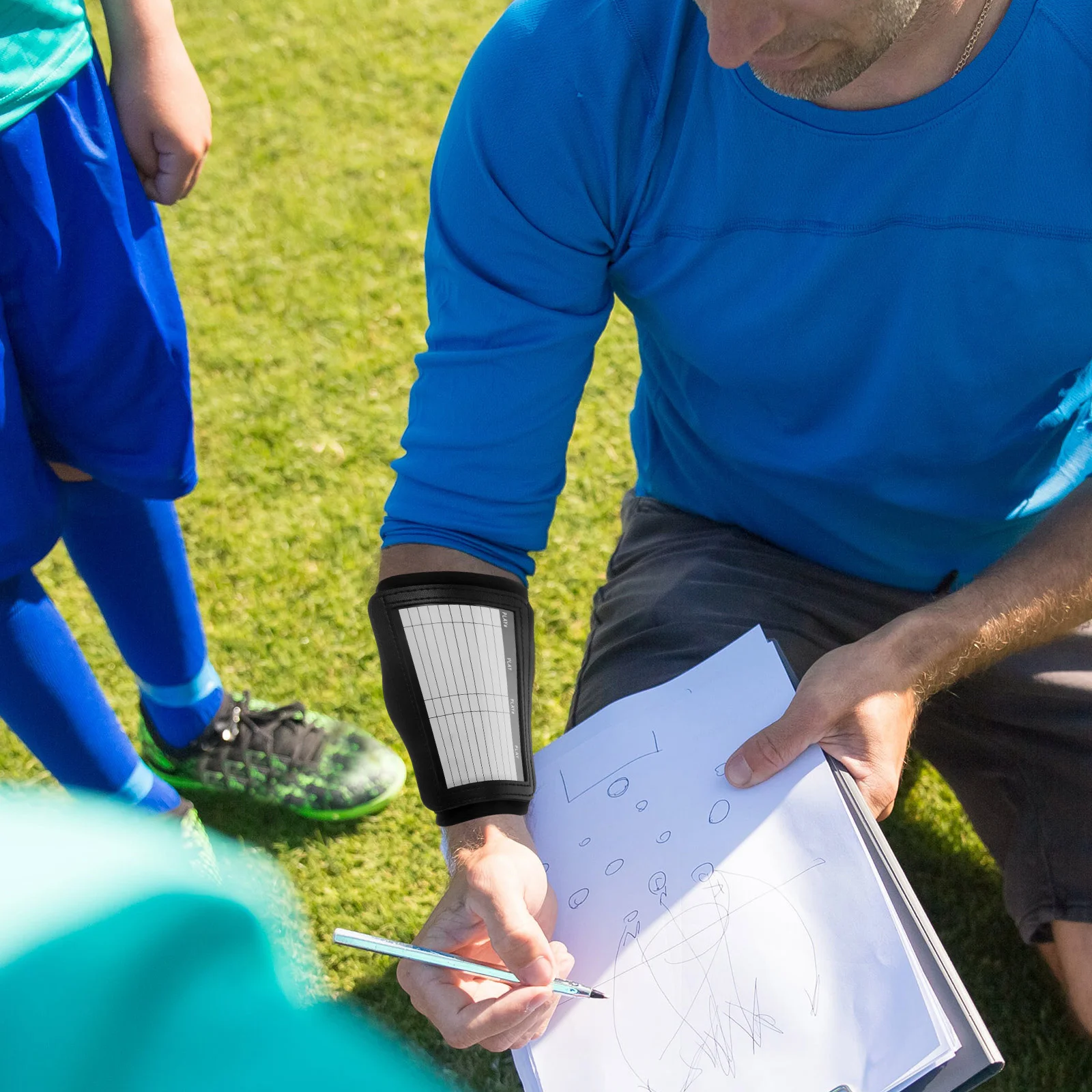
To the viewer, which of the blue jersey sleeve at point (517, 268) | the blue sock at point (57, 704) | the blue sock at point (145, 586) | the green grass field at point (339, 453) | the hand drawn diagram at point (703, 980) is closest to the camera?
the hand drawn diagram at point (703, 980)

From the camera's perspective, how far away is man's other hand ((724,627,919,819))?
1.26 metres

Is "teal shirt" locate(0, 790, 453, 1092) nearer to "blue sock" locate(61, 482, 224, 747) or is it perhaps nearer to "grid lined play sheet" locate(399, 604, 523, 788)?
"grid lined play sheet" locate(399, 604, 523, 788)

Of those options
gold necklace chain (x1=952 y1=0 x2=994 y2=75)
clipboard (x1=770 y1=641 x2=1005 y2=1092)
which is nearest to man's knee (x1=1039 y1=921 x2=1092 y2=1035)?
clipboard (x1=770 y1=641 x2=1005 y2=1092)

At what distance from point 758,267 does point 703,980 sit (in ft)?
2.58

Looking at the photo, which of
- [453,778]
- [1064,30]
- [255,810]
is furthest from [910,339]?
[255,810]

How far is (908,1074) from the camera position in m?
1.05

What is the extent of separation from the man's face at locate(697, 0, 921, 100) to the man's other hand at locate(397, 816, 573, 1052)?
86 cm

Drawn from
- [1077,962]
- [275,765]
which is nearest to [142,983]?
[1077,962]

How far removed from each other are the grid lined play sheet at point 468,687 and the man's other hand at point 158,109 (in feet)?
2.41

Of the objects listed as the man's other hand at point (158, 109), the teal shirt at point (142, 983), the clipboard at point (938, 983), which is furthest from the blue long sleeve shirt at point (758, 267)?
the teal shirt at point (142, 983)

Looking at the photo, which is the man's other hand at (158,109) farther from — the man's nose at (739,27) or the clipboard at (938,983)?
Result: the clipboard at (938,983)

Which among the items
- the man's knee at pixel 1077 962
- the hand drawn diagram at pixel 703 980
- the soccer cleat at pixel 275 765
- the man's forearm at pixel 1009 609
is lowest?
the soccer cleat at pixel 275 765

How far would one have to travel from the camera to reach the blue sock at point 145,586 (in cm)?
180

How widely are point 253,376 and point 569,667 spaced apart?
1189mm
